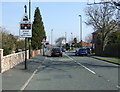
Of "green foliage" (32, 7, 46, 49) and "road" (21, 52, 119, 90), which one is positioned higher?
"green foliage" (32, 7, 46, 49)

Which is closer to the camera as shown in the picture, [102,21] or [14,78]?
[14,78]

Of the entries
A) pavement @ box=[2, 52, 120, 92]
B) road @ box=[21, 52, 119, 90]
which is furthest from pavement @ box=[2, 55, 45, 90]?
road @ box=[21, 52, 119, 90]

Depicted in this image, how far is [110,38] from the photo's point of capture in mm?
63188

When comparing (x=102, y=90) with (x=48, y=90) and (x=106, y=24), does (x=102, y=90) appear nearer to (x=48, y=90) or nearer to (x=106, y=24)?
(x=48, y=90)

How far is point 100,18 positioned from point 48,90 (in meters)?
45.2

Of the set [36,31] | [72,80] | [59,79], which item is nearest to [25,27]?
[59,79]

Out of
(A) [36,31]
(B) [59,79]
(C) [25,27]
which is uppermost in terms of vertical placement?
(A) [36,31]

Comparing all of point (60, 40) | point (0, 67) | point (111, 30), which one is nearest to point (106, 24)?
point (111, 30)

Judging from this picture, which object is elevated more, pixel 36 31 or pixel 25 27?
pixel 36 31

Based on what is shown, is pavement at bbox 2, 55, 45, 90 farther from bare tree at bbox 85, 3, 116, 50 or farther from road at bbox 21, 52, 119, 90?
bare tree at bbox 85, 3, 116, 50

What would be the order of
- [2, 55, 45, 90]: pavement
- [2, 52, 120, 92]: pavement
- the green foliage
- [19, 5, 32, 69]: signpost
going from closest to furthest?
[2, 55, 45, 90]: pavement < [2, 52, 120, 92]: pavement < [19, 5, 32, 69]: signpost < the green foliage

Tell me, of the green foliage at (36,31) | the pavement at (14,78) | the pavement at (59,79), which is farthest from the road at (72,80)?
the green foliage at (36,31)

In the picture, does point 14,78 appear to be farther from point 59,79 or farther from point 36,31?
point 36,31

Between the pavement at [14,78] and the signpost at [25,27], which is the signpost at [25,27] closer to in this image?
the signpost at [25,27]
